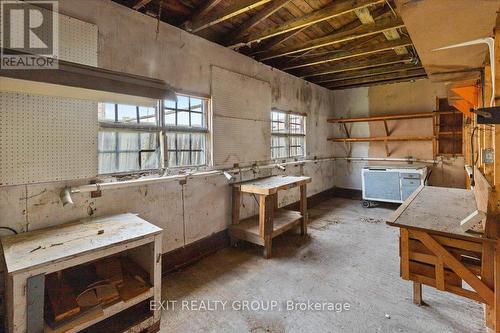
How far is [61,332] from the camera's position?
1.45m

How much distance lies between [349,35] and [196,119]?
216cm

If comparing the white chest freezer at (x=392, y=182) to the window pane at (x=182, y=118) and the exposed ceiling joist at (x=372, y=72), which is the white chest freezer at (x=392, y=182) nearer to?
the exposed ceiling joist at (x=372, y=72)

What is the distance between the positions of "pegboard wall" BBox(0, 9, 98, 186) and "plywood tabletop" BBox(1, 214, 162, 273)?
1.37 ft

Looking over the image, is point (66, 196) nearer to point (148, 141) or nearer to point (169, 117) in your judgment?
point (148, 141)

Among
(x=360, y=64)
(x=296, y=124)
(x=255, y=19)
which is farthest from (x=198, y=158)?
(x=360, y=64)

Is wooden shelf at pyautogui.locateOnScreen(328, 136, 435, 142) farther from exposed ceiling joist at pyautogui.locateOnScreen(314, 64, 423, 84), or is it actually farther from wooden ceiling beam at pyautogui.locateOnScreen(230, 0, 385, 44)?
wooden ceiling beam at pyautogui.locateOnScreen(230, 0, 385, 44)

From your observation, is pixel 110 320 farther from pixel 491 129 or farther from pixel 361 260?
pixel 491 129

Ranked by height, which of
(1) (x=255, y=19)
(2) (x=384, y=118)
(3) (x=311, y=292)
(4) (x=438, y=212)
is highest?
(1) (x=255, y=19)

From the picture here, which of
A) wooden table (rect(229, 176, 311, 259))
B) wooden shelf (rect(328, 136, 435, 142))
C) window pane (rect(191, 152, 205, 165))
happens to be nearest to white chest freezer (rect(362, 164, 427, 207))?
wooden shelf (rect(328, 136, 435, 142))

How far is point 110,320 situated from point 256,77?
347 centimetres

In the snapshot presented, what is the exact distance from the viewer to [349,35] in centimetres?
303

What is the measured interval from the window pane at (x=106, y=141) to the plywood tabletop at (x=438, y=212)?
249cm

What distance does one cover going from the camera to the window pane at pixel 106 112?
7.38 feet

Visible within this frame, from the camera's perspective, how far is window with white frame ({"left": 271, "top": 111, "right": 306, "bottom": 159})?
4500 mm
